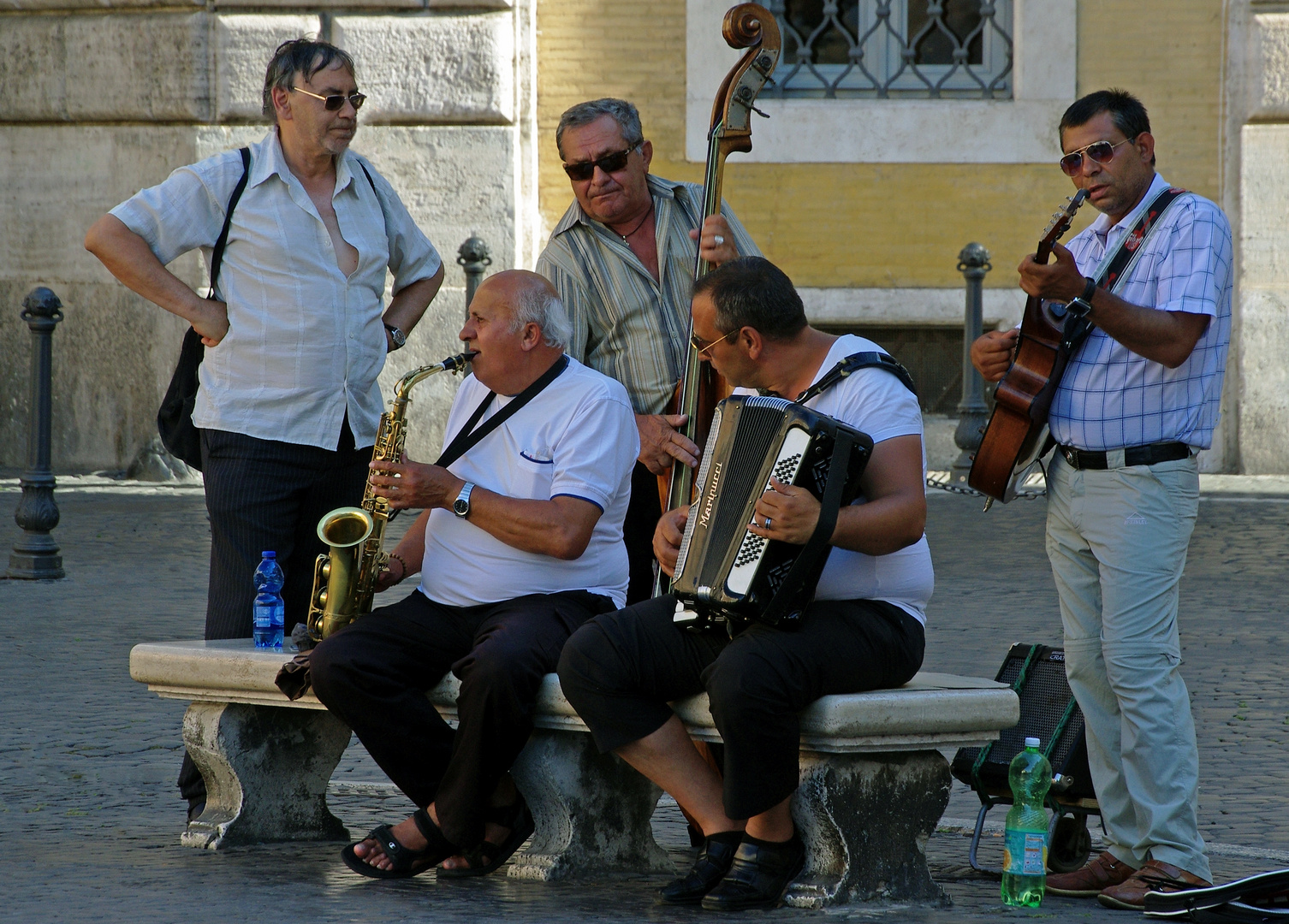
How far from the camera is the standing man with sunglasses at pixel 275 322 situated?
184 inches

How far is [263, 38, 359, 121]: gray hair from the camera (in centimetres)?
476

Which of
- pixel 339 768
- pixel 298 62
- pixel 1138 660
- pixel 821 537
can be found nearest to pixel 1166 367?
pixel 1138 660

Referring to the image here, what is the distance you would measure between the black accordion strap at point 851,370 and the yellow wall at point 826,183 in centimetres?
749

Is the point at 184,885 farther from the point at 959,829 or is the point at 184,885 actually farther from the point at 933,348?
the point at 933,348

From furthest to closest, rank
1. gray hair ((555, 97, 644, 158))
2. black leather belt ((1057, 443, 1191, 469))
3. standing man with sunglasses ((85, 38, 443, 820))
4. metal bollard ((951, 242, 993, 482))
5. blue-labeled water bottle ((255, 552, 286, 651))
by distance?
metal bollard ((951, 242, 993, 482))
gray hair ((555, 97, 644, 158))
standing man with sunglasses ((85, 38, 443, 820))
blue-labeled water bottle ((255, 552, 286, 651))
black leather belt ((1057, 443, 1191, 469))

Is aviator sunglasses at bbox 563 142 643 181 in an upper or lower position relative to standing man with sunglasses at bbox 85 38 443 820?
upper

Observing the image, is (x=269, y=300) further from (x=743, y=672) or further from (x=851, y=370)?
(x=743, y=672)

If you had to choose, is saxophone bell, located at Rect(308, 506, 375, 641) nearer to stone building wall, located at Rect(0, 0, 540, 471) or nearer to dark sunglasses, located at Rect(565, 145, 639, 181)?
dark sunglasses, located at Rect(565, 145, 639, 181)

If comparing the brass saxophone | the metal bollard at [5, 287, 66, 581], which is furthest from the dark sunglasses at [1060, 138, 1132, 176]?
the metal bollard at [5, 287, 66, 581]

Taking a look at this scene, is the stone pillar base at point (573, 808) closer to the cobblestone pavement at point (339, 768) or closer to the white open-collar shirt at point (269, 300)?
the cobblestone pavement at point (339, 768)

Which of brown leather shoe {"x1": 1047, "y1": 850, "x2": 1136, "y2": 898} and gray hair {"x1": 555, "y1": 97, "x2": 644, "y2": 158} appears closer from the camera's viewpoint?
brown leather shoe {"x1": 1047, "y1": 850, "x2": 1136, "y2": 898}

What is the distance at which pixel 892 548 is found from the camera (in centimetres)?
383

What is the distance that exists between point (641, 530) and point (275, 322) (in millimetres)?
1116

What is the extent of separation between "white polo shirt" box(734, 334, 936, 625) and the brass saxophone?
1.01 meters
